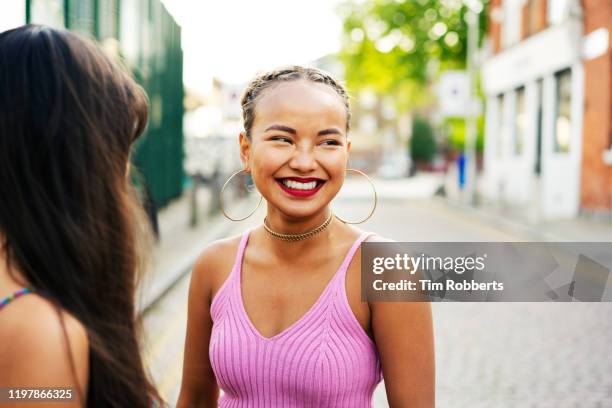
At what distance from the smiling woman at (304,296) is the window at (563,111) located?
2036 centimetres

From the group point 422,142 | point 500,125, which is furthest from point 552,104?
point 422,142

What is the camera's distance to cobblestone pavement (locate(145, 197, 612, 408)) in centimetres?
531

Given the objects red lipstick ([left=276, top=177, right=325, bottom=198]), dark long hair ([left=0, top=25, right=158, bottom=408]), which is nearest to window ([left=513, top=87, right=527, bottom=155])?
red lipstick ([left=276, top=177, right=325, bottom=198])

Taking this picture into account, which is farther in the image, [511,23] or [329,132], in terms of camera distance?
[511,23]

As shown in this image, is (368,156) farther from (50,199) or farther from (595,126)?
(50,199)

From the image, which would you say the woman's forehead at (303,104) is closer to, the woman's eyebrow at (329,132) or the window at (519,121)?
the woman's eyebrow at (329,132)

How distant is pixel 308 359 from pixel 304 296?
0.16 meters

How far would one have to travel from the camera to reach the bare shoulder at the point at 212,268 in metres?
2.16

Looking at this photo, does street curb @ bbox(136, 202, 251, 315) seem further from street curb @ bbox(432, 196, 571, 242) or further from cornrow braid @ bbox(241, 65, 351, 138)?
street curb @ bbox(432, 196, 571, 242)

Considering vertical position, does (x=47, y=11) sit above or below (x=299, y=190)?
above

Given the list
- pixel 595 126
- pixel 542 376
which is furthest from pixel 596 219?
pixel 542 376

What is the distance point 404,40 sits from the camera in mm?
36000

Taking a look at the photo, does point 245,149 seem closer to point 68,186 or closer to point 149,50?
point 68,186

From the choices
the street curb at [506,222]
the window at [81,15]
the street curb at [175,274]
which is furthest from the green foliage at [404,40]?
the window at [81,15]
